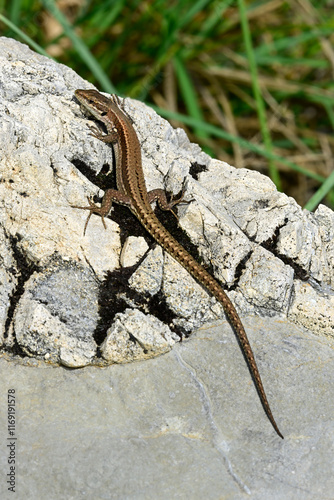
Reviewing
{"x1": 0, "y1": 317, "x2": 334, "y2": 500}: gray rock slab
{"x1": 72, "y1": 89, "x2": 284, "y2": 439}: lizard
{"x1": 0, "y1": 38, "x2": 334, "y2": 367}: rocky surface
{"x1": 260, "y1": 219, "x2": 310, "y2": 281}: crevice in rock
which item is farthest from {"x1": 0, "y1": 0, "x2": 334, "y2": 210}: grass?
{"x1": 0, "y1": 317, "x2": 334, "y2": 500}: gray rock slab

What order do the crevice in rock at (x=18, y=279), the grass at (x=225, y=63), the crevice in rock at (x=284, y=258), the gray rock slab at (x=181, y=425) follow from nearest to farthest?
1. the gray rock slab at (x=181, y=425)
2. the crevice in rock at (x=18, y=279)
3. the crevice in rock at (x=284, y=258)
4. the grass at (x=225, y=63)

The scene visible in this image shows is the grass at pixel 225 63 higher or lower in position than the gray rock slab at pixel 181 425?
higher

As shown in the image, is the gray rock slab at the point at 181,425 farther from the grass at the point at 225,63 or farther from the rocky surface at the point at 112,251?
the grass at the point at 225,63

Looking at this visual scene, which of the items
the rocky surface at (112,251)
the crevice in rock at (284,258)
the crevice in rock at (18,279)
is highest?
the crevice in rock at (284,258)

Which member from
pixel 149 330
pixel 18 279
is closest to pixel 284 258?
pixel 149 330

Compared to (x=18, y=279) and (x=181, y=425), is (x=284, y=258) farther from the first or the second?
(x=18, y=279)

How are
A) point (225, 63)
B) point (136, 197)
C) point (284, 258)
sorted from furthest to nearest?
point (225, 63)
point (136, 197)
point (284, 258)

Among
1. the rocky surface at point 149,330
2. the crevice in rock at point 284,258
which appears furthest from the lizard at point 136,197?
the crevice in rock at point 284,258
